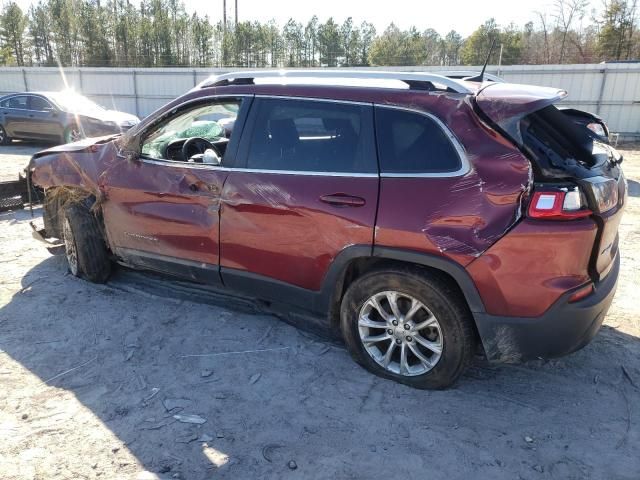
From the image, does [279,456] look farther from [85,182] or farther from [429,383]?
[85,182]

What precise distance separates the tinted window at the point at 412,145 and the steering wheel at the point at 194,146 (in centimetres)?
173

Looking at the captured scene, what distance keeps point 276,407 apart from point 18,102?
14115 millimetres

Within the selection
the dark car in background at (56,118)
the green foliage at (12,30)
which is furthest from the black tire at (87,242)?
the green foliage at (12,30)

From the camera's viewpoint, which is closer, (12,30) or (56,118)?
(56,118)

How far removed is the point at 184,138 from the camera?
→ 15.2 ft

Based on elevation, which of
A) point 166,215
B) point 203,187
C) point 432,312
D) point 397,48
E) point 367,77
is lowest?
point 432,312

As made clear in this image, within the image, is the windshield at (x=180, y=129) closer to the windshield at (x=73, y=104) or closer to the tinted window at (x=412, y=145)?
the tinted window at (x=412, y=145)

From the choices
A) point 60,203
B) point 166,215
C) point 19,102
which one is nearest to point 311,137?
point 166,215

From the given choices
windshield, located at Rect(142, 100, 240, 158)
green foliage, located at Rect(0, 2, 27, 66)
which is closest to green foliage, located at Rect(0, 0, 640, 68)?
green foliage, located at Rect(0, 2, 27, 66)

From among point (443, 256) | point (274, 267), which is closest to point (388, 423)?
point (443, 256)

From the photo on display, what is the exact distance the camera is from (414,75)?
3.12 metres

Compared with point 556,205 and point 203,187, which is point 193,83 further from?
point 556,205

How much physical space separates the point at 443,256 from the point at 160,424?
180 cm

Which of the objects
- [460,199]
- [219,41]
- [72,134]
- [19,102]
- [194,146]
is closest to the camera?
[460,199]
